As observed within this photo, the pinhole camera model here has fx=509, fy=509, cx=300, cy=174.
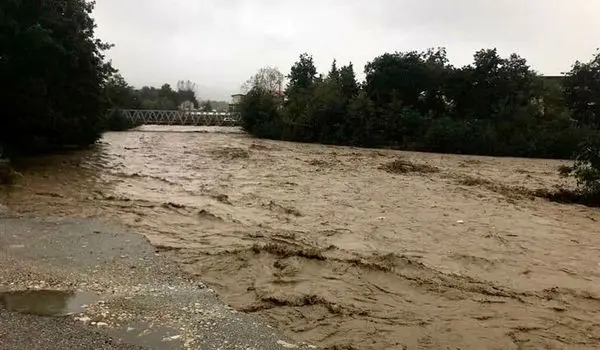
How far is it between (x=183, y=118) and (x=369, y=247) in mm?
59599

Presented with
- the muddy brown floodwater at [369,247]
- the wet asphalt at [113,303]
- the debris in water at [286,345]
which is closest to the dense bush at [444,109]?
the muddy brown floodwater at [369,247]

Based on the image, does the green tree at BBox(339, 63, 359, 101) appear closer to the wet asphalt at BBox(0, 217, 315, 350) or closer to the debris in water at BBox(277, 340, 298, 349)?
the wet asphalt at BBox(0, 217, 315, 350)

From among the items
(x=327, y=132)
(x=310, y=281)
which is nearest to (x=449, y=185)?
(x=310, y=281)

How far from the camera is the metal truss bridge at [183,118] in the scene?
6194cm

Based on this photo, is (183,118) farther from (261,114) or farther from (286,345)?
(286,345)

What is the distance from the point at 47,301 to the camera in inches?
213

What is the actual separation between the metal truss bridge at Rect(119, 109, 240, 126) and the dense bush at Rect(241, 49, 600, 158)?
1906cm

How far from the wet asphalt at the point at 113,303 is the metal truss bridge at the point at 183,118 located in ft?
177

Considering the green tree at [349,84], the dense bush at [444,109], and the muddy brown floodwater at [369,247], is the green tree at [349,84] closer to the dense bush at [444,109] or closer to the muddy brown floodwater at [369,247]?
the dense bush at [444,109]

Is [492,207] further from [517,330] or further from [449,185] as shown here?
[517,330]

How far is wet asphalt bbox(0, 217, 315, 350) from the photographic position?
183 inches

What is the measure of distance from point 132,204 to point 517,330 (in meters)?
9.02

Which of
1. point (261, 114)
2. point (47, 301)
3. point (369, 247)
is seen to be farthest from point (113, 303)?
point (261, 114)

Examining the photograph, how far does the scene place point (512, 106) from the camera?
35188mm
